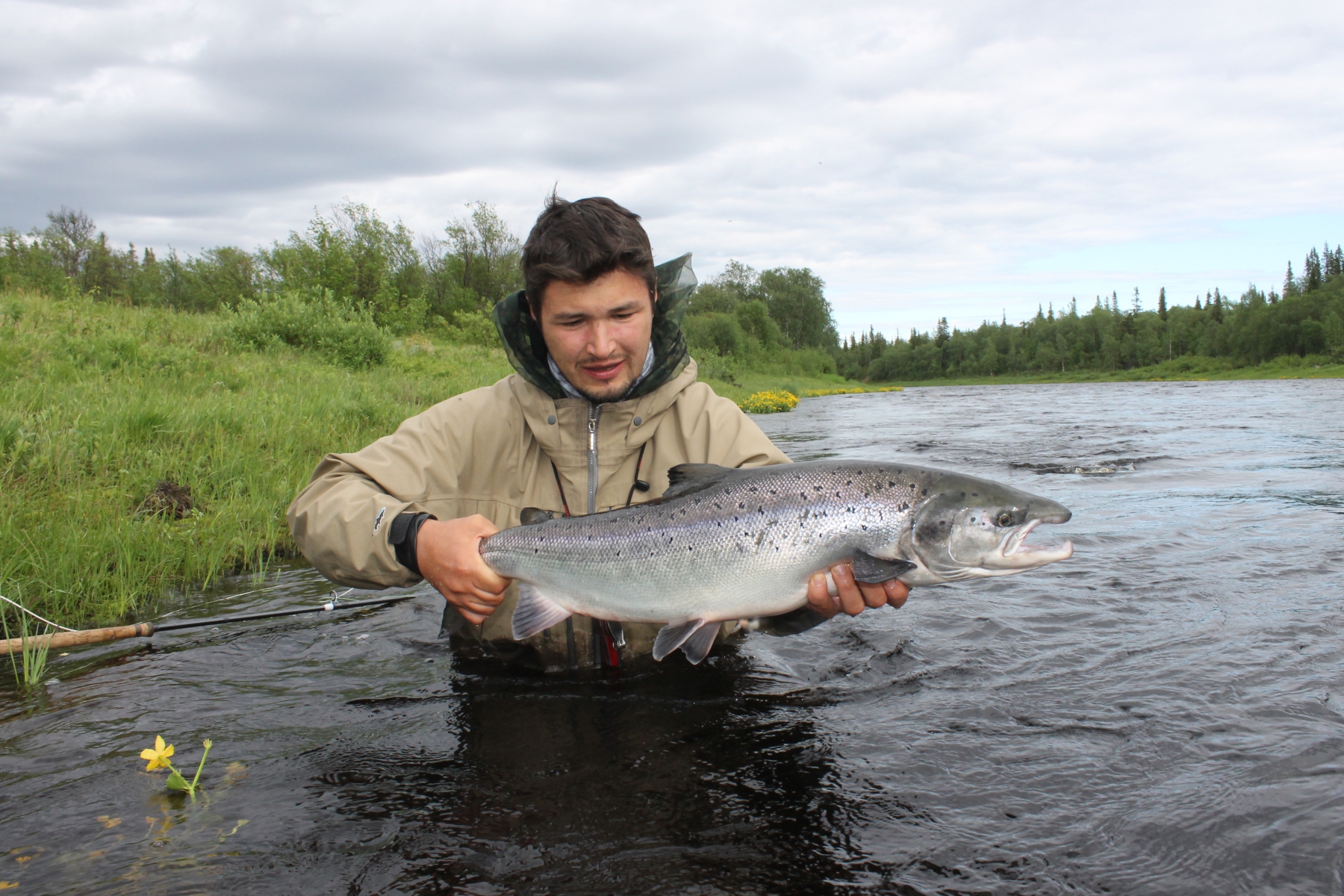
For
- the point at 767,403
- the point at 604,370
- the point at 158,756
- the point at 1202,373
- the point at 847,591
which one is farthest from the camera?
the point at 1202,373

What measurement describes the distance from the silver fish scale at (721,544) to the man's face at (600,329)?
2.22ft

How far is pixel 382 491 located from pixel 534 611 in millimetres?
828

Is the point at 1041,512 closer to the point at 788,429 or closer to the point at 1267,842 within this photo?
the point at 1267,842

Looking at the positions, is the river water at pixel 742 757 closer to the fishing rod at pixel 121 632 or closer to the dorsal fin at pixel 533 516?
the fishing rod at pixel 121 632

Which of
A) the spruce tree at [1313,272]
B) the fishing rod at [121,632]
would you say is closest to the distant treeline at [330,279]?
the fishing rod at [121,632]

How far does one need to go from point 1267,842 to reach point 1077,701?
1.17 meters

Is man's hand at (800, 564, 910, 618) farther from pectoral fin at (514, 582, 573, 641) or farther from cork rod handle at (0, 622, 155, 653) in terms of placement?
cork rod handle at (0, 622, 155, 653)

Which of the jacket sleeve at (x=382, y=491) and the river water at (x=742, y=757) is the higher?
the jacket sleeve at (x=382, y=491)

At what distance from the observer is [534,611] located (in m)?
3.22

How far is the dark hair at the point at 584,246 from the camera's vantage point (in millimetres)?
3332

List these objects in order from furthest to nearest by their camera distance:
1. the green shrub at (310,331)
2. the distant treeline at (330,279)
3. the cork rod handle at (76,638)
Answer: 1. the distant treeline at (330,279)
2. the green shrub at (310,331)
3. the cork rod handle at (76,638)

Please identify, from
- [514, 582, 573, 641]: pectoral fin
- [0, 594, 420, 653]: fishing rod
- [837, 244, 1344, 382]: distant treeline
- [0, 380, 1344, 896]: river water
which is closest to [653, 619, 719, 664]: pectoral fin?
[514, 582, 573, 641]: pectoral fin

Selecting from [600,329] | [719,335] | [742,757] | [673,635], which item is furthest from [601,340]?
[719,335]

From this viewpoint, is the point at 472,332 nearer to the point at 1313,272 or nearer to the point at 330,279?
the point at 330,279
